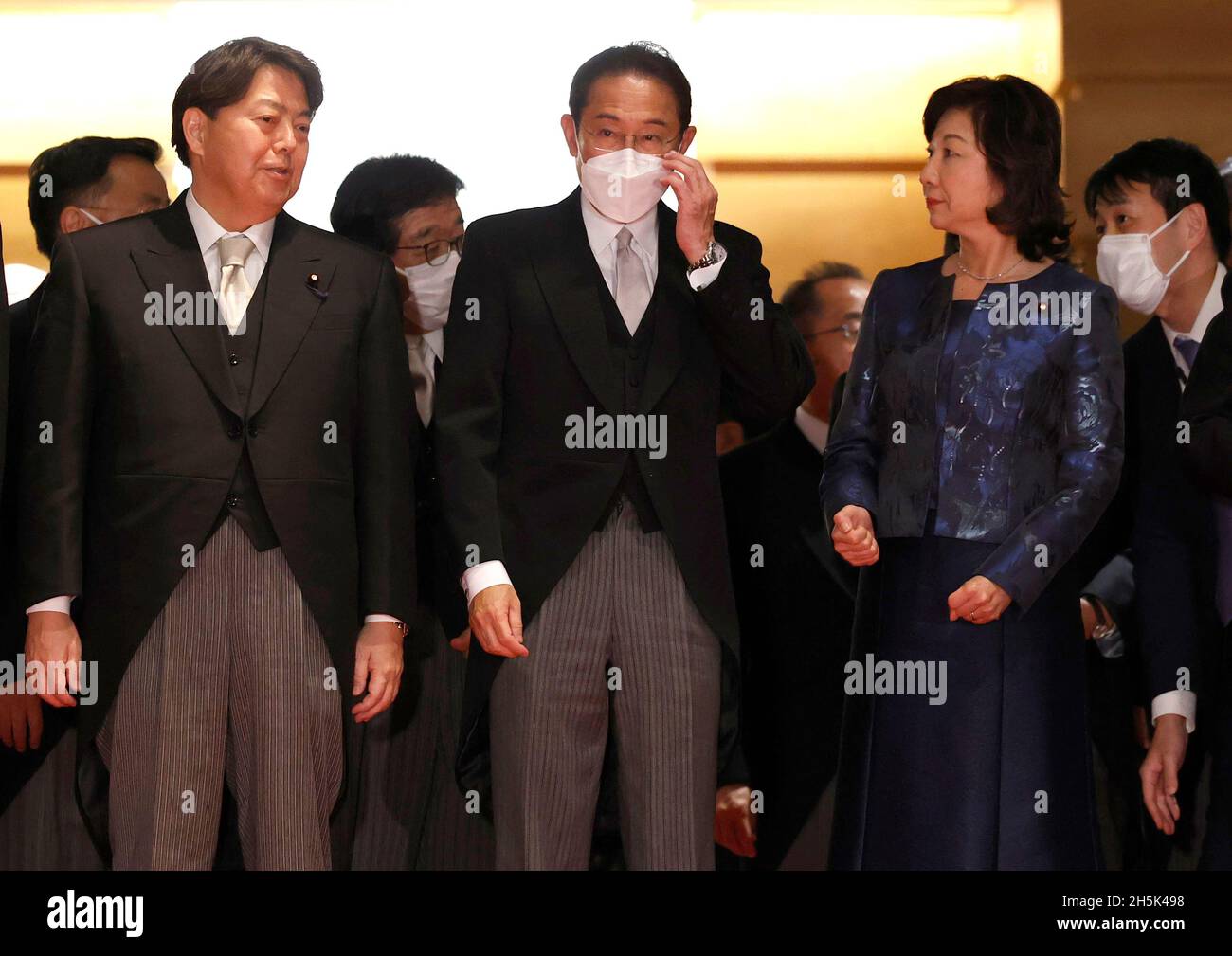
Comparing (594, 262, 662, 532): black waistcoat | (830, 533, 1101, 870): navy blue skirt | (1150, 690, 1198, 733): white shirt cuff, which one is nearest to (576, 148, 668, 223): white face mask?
(594, 262, 662, 532): black waistcoat

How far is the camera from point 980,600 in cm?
312

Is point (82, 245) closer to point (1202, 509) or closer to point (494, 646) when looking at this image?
point (494, 646)

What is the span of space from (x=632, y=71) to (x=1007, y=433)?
1.04 m

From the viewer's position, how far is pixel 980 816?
3201 mm

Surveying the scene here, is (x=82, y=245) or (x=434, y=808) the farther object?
(x=434, y=808)

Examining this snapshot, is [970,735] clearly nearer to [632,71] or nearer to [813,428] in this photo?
[813,428]

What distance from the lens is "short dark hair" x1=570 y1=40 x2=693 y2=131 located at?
3.38 metres

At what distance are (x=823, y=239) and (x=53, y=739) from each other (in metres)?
2.28

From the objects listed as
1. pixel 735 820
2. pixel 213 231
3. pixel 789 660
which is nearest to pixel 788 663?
pixel 789 660

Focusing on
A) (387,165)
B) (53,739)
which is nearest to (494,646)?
(53,739)

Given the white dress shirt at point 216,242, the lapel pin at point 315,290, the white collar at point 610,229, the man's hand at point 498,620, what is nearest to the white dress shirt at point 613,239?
the white collar at point 610,229

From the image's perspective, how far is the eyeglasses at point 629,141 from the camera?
→ 132 inches

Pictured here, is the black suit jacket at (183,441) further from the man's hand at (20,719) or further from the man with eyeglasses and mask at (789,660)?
the man with eyeglasses and mask at (789,660)

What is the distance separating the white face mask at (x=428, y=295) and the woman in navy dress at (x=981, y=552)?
1.04 metres
